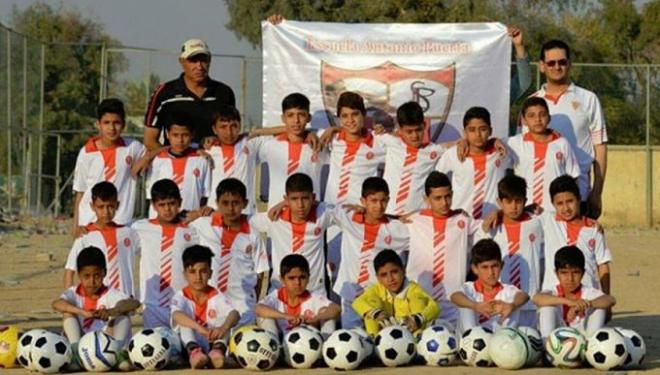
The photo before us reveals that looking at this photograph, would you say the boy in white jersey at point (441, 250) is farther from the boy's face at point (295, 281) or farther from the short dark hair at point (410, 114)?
the boy's face at point (295, 281)

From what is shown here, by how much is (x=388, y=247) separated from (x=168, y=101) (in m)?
2.21

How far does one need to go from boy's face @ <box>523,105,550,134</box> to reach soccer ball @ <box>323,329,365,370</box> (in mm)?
2368

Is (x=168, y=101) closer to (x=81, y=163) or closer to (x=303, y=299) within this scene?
(x=81, y=163)

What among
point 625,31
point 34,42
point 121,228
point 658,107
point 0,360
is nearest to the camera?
point 0,360

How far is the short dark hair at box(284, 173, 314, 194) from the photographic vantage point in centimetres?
1148

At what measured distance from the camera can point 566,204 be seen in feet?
37.2

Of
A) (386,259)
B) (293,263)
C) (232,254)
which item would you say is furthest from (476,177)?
(232,254)

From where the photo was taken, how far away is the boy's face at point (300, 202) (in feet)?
37.8

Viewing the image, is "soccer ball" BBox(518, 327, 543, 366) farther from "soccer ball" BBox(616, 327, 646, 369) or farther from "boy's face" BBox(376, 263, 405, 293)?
"boy's face" BBox(376, 263, 405, 293)

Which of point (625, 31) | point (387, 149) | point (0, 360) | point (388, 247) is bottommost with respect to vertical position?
point (0, 360)

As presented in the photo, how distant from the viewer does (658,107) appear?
3466 centimetres

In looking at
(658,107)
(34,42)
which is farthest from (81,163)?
(658,107)

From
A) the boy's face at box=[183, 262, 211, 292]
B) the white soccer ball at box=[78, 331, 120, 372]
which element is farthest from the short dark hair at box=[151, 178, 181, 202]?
the white soccer ball at box=[78, 331, 120, 372]

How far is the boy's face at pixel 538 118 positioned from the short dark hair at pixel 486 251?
103 cm
